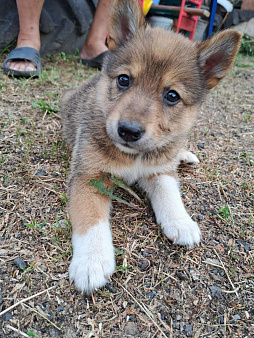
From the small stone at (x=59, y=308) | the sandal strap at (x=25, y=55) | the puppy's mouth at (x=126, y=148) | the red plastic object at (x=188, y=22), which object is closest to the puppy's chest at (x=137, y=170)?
the puppy's mouth at (x=126, y=148)

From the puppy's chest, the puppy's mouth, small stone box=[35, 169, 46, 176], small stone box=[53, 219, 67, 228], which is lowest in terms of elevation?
small stone box=[53, 219, 67, 228]

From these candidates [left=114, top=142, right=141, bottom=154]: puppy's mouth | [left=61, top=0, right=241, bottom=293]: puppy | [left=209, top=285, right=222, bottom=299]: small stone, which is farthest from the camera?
[left=114, top=142, right=141, bottom=154]: puppy's mouth

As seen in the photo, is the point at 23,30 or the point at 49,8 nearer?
the point at 23,30

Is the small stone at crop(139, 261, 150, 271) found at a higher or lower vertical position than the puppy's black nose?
lower

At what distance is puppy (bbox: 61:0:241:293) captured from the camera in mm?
2222

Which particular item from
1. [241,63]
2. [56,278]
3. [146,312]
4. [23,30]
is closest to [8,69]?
[23,30]

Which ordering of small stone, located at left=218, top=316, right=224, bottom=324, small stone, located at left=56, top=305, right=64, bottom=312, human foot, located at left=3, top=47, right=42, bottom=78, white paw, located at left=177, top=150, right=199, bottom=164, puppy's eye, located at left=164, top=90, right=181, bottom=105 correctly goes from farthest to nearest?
human foot, located at left=3, top=47, right=42, bottom=78
white paw, located at left=177, top=150, right=199, bottom=164
puppy's eye, located at left=164, top=90, right=181, bottom=105
small stone, located at left=218, top=316, right=224, bottom=324
small stone, located at left=56, top=305, right=64, bottom=312

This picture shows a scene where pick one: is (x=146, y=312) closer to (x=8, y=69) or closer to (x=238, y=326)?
(x=238, y=326)

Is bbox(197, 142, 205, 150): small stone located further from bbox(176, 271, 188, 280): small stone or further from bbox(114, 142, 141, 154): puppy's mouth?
bbox(176, 271, 188, 280): small stone

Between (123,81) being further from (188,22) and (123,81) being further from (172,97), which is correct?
(188,22)

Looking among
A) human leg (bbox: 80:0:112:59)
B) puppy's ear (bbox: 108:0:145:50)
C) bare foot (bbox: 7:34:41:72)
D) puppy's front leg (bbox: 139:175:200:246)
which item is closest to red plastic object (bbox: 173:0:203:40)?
human leg (bbox: 80:0:112:59)

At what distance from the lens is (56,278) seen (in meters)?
2.01

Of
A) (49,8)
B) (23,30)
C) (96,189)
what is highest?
(49,8)

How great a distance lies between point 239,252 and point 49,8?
5323 mm
